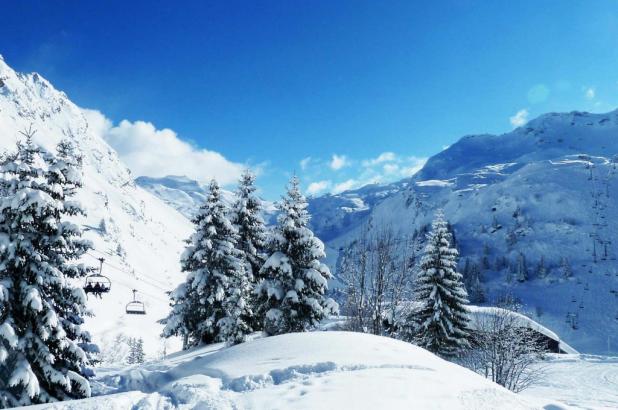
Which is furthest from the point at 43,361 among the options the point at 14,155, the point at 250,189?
the point at 250,189

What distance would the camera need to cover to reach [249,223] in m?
27.8

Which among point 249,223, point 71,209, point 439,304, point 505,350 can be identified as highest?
point 249,223

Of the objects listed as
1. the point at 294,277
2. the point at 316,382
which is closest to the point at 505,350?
the point at 294,277

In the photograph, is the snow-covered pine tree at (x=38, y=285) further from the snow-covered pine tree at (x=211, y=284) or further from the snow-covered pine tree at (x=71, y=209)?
the snow-covered pine tree at (x=211, y=284)

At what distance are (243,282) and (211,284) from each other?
5.77ft

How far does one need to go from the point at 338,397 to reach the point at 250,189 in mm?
21438

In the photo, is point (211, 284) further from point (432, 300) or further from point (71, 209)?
point (432, 300)

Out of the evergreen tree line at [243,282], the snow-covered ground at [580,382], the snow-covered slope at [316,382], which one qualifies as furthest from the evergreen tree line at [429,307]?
the snow-covered slope at [316,382]

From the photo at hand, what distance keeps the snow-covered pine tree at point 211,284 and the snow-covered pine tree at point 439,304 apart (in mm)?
11467

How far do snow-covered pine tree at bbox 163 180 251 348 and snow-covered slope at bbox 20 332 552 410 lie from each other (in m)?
12.8

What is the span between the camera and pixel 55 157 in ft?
46.9

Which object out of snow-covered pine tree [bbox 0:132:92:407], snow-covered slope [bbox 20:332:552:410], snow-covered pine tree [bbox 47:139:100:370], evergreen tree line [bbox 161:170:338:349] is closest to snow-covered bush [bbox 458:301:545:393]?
evergreen tree line [bbox 161:170:338:349]

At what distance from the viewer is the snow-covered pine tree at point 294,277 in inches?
895

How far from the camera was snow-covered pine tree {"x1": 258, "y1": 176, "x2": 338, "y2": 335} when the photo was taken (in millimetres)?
22734
